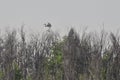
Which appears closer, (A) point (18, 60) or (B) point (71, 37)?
(B) point (71, 37)

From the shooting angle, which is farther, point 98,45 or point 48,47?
point 48,47

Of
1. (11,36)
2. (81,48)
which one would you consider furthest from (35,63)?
(81,48)

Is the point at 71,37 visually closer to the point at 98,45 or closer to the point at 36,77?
the point at 98,45

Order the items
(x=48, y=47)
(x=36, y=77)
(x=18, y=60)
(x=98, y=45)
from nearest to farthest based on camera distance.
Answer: (x=98, y=45) < (x=36, y=77) < (x=18, y=60) < (x=48, y=47)

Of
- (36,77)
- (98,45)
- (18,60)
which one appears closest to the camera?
(98,45)

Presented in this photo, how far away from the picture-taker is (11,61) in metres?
38.7

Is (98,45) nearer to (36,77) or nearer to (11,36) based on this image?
(36,77)

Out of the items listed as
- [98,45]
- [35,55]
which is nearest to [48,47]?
[35,55]

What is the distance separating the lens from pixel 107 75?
37.0 meters

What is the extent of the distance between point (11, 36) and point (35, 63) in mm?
4410

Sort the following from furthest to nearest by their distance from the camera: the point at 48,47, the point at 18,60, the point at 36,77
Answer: the point at 48,47
the point at 18,60
the point at 36,77

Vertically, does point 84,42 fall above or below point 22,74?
above

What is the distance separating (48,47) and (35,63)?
3.49 m

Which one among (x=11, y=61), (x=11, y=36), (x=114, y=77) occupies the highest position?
(x=11, y=36)
